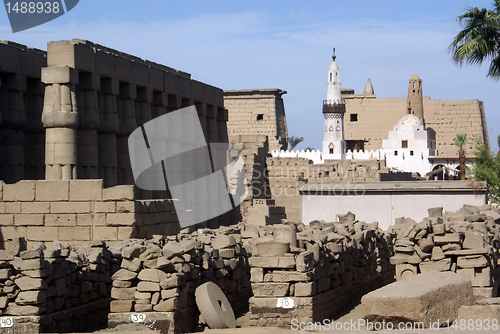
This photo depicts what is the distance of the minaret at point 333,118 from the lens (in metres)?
62.0

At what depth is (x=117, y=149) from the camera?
1997 centimetres

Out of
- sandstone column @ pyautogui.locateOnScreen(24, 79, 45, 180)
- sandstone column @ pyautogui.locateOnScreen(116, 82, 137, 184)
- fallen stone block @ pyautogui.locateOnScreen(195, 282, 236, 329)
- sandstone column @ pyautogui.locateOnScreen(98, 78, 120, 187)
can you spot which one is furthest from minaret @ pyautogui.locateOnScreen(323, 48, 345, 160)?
fallen stone block @ pyautogui.locateOnScreen(195, 282, 236, 329)

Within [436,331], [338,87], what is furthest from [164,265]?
[338,87]

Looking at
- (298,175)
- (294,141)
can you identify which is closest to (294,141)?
(294,141)

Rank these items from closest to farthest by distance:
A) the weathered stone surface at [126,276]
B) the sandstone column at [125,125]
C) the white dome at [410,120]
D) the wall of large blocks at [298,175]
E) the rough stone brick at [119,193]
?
the weathered stone surface at [126,276]
the rough stone brick at [119,193]
the sandstone column at [125,125]
the wall of large blocks at [298,175]
the white dome at [410,120]

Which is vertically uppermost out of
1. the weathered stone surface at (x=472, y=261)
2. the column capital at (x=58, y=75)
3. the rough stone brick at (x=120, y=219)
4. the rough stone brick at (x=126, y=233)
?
the column capital at (x=58, y=75)

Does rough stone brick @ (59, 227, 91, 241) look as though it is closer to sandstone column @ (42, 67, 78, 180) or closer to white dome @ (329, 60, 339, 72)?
sandstone column @ (42, 67, 78, 180)

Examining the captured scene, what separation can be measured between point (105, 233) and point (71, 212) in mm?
781

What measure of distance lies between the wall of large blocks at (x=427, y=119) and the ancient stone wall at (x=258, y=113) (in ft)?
77.1

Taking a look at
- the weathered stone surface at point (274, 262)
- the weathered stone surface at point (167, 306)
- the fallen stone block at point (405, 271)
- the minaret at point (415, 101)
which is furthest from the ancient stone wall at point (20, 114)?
the minaret at point (415, 101)

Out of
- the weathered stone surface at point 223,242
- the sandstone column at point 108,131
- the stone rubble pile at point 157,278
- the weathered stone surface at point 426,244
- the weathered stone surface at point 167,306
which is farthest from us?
the sandstone column at point 108,131

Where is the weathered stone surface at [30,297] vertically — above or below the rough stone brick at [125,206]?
below

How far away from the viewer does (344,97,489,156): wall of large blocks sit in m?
69.8

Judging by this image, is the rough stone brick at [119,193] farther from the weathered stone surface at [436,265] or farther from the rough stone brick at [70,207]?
the weathered stone surface at [436,265]
